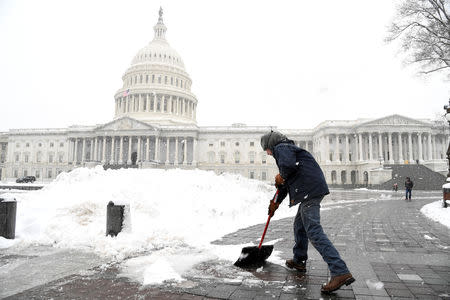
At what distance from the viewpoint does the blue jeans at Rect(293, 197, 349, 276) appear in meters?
3.94

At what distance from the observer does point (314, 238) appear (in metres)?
4.25

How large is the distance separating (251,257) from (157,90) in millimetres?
81942

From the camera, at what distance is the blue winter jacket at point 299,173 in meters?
4.39

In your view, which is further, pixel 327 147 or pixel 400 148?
pixel 327 147

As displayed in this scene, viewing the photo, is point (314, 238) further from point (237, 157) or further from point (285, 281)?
point (237, 157)

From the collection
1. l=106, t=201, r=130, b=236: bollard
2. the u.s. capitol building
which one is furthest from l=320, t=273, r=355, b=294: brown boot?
the u.s. capitol building

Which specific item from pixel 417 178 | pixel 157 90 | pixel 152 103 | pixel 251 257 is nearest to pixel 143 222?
pixel 251 257

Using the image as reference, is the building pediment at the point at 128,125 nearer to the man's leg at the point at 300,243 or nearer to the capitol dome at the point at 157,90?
the capitol dome at the point at 157,90

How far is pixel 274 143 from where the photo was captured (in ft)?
15.8

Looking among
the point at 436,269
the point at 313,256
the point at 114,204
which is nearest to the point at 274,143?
the point at 313,256

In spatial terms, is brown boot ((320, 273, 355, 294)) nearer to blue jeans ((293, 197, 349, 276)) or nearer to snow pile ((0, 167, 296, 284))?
blue jeans ((293, 197, 349, 276))

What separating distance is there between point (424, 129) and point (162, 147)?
58096 millimetres

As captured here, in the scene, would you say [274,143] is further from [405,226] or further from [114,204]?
[405,226]

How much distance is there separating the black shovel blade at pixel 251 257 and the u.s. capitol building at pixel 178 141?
54853mm
